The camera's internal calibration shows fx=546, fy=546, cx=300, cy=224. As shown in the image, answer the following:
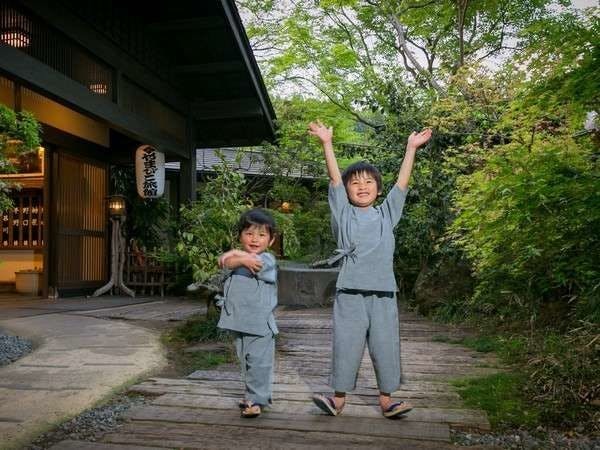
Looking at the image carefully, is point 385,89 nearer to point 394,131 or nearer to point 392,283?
point 394,131

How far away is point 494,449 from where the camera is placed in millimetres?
2562

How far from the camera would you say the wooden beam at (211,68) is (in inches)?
392

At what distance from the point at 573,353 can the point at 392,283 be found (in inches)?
54.0

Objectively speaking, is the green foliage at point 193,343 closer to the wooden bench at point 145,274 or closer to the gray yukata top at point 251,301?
the gray yukata top at point 251,301

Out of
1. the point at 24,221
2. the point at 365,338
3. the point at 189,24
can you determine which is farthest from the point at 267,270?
the point at 24,221

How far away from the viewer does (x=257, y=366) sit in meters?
3.08

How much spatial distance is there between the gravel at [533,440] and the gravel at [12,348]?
3.81 m

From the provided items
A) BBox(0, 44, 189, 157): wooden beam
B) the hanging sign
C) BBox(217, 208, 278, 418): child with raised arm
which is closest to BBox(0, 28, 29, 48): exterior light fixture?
BBox(0, 44, 189, 157): wooden beam

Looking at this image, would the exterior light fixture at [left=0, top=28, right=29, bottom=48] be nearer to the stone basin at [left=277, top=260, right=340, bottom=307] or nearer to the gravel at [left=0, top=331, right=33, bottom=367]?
the gravel at [left=0, top=331, right=33, bottom=367]

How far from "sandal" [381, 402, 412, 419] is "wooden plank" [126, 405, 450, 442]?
4cm

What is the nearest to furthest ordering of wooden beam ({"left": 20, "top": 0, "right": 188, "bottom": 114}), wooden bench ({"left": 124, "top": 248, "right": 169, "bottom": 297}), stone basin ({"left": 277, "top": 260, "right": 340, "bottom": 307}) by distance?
wooden beam ({"left": 20, "top": 0, "right": 188, "bottom": 114}) → stone basin ({"left": 277, "top": 260, "right": 340, "bottom": 307}) → wooden bench ({"left": 124, "top": 248, "right": 169, "bottom": 297})

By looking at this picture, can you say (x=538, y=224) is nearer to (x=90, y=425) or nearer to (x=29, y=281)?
(x=90, y=425)

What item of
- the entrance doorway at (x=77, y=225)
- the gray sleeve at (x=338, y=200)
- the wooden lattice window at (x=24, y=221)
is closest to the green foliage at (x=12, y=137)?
the gray sleeve at (x=338, y=200)

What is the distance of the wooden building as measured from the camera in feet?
22.7
